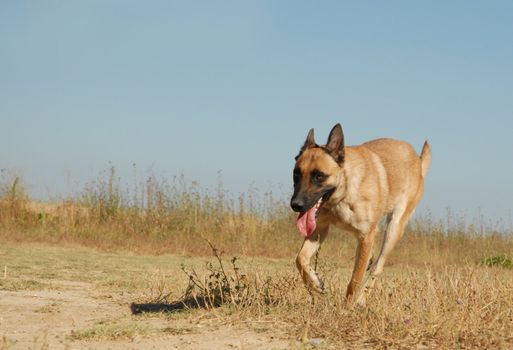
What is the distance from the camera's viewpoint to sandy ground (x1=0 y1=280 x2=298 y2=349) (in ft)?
17.1

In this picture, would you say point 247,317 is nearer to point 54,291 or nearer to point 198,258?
point 54,291

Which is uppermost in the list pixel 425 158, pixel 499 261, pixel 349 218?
pixel 425 158

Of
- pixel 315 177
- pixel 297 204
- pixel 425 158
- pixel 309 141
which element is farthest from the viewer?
pixel 425 158

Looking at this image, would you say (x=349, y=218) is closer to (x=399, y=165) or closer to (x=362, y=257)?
(x=362, y=257)

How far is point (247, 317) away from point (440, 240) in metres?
14.5

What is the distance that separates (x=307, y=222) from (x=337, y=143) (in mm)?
874

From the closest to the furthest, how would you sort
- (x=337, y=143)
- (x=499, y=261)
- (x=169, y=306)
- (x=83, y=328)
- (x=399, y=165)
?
(x=83, y=328) → (x=337, y=143) → (x=169, y=306) → (x=399, y=165) → (x=499, y=261)

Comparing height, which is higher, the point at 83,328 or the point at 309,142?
the point at 309,142

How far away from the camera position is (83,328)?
6.00m

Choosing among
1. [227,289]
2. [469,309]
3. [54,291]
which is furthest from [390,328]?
[54,291]

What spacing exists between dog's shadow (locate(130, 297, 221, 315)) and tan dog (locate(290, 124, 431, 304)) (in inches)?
43.6

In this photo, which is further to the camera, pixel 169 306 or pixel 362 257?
pixel 169 306

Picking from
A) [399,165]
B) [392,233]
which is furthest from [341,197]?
[399,165]

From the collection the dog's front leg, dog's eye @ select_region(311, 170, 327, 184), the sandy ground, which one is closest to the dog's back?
the dog's front leg
